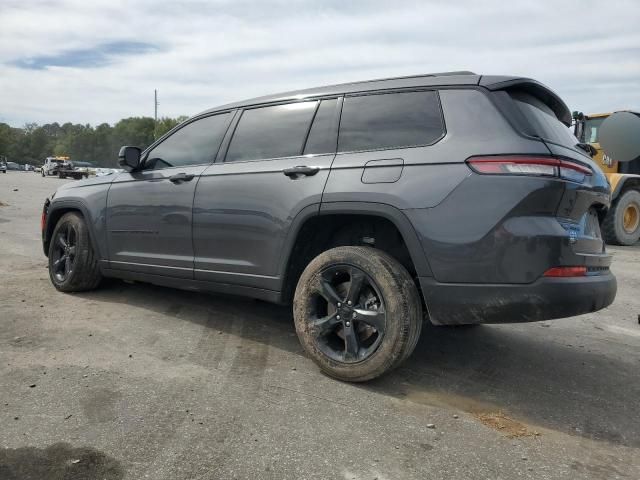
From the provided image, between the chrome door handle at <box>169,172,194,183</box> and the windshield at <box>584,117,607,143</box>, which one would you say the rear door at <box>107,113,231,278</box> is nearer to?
the chrome door handle at <box>169,172,194,183</box>

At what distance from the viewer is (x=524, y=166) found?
2760 millimetres

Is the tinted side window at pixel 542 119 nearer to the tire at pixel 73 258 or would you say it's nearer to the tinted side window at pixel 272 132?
the tinted side window at pixel 272 132

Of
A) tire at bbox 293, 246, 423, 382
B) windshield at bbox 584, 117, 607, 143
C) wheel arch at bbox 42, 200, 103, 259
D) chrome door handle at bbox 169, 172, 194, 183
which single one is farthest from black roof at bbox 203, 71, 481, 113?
windshield at bbox 584, 117, 607, 143

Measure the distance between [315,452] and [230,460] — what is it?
1.25 feet

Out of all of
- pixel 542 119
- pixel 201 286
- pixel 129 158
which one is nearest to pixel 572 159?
pixel 542 119

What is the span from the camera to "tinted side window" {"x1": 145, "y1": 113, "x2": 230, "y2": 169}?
4.27m

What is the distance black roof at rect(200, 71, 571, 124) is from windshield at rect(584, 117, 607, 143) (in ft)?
26.8

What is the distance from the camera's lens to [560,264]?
2.77m

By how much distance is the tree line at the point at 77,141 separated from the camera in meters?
108

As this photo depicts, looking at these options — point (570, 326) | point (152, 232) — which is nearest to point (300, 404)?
point (152, 232)

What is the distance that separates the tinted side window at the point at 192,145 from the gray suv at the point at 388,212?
20 millimetres

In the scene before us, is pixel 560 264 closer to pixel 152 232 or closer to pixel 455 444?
pixel 455 444

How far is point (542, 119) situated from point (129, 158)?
3.34 metres

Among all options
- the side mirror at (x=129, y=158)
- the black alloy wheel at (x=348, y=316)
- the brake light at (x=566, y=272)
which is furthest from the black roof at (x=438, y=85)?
the side mirror at (x=129, y=158)
